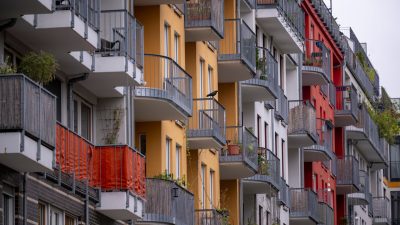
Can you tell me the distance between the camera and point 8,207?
34875 mm

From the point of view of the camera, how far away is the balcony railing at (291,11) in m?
66.2

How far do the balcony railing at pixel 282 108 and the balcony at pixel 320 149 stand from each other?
4.34 m

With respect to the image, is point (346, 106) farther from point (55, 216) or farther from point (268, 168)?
point (55, 216)

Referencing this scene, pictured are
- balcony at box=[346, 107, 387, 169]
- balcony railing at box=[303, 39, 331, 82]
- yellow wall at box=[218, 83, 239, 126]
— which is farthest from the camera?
balcony at box=[346, 107, 387, 169]

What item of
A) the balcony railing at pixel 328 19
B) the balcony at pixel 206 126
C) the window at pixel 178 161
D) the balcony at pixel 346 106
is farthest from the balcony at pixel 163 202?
the balcony at pixel 346 106

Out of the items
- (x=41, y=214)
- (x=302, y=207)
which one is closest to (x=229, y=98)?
(x=302, y=207)

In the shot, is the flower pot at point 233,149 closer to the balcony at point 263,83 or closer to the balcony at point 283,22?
the balcony at point 263,83

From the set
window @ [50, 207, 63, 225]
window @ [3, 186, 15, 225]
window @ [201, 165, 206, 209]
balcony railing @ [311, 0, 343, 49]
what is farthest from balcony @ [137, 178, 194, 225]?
balcony railing @ [311, 0, 343, 49]

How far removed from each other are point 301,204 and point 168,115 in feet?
87.9

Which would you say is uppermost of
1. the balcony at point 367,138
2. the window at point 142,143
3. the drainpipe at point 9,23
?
the balcony at point 367,138

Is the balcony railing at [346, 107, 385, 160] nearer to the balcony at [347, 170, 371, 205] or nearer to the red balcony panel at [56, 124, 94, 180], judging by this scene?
the balcony at [347, 170, 371, 205]

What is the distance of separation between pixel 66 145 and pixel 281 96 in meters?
32.6

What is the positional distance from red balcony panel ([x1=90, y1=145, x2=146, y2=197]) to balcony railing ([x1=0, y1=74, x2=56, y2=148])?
6986 millimetres

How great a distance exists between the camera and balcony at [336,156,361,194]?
88.5m
